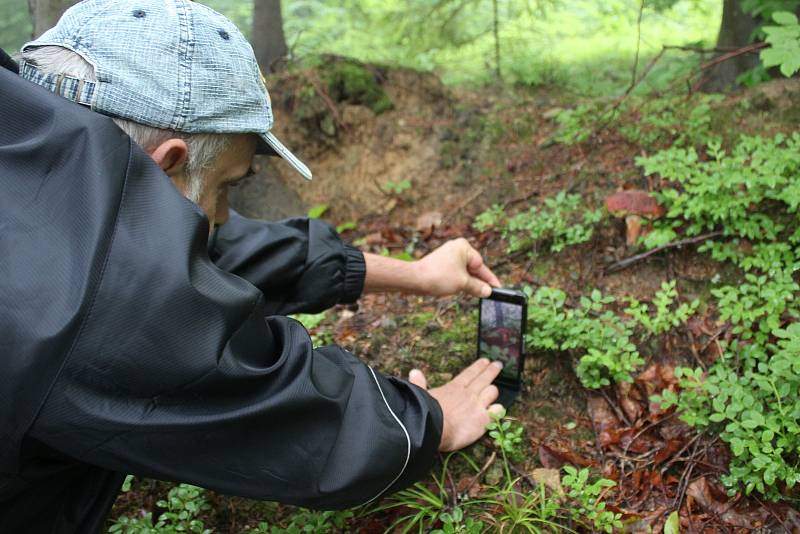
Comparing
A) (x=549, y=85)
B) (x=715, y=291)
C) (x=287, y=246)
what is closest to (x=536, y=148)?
(x=549, y=85)

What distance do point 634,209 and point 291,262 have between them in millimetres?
1996

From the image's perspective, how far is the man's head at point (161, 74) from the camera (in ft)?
5.70

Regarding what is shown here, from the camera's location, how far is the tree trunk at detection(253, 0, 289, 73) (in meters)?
5.73

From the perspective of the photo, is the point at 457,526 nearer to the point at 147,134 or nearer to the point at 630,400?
the point at 630,400

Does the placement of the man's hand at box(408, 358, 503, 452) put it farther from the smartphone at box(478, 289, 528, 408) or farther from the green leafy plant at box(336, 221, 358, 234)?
the green leafy plant at box(336, 221, 358, 234)

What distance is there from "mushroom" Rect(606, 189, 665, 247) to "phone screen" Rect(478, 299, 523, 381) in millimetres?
1077

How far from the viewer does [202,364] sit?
149 cm

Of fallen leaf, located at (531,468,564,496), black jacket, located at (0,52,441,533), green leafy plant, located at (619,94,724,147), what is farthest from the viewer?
green leafy plant, located at (619,94,724,147)

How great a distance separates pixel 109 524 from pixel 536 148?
3.88m

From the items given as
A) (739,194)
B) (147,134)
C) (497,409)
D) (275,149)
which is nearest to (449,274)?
(497,409)

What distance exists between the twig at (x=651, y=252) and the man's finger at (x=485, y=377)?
1038 mm

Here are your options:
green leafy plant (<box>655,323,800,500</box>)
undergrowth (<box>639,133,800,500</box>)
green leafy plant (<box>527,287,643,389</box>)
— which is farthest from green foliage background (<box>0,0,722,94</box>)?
green leafy plant (<box>655,323,800,500</box>)

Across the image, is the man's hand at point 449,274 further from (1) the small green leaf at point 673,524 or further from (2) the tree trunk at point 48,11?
(2) the tree trunk at point 48,11

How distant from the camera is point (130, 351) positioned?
4.74 feet
